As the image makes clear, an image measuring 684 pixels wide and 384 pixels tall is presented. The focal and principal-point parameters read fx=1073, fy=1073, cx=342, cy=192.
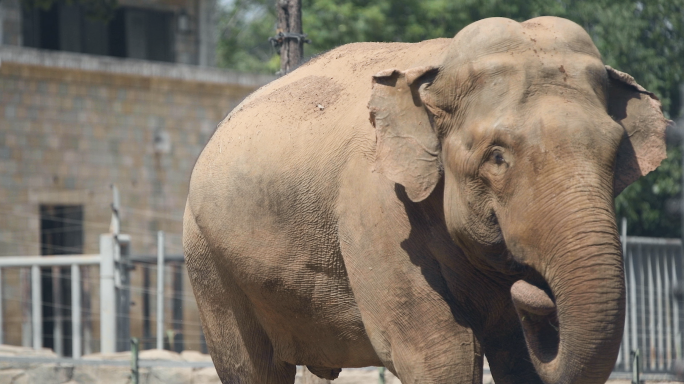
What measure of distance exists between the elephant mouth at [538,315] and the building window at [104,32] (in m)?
16.7

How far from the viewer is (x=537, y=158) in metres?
3.68

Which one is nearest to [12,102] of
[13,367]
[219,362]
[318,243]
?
Result: [13,367]

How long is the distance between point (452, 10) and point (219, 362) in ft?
41.4

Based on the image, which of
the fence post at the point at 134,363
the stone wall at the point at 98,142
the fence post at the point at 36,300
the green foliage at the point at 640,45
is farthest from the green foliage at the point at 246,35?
the fence post at the point at 134,363

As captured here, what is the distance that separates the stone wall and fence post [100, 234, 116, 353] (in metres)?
4.52

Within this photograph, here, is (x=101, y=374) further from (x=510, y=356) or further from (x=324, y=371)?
(x=510, y=356)

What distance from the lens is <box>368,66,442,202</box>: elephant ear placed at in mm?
4109

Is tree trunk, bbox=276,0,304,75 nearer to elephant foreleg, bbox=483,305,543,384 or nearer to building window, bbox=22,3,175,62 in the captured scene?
elephant foreleg, bbox=483,305,543,384

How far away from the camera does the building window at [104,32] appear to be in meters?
19.7

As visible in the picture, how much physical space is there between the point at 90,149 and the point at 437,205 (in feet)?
44.5

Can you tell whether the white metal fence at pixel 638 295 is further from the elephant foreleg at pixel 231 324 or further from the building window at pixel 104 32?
the building window at pixel 104 32

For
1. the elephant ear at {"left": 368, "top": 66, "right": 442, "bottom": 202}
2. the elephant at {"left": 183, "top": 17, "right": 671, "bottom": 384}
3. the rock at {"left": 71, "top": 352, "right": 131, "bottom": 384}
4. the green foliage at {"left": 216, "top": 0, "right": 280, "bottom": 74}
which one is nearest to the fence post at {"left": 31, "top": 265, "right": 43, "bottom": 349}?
the rock at {"left": 71, "top": 352, "right": 131, "bottom": 384}

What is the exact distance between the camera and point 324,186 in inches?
183

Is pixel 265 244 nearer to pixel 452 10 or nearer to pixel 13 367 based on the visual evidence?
pixel 13 367
